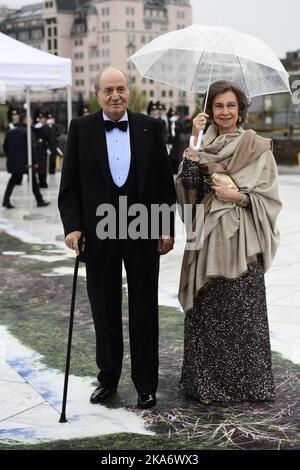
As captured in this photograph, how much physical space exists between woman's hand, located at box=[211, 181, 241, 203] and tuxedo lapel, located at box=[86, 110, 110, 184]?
574 millimetres

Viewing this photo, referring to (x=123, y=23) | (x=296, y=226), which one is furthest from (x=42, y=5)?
(x=296, y=226)

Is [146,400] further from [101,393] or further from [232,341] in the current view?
[232,341]

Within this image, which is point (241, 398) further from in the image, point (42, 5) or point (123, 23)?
point (42, 5)

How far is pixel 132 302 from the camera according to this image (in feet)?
14.2

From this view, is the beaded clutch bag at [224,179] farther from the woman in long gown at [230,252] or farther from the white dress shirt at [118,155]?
the white dress shirt at [118,155]

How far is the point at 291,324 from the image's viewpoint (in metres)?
6.00

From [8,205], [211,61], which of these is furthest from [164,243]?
[8,205]

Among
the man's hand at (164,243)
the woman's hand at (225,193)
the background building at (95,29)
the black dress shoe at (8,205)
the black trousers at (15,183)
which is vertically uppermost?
the background building at (95,29)

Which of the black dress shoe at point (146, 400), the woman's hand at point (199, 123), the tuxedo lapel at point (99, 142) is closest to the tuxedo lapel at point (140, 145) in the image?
the tuxedo lapel at point (99, 142)

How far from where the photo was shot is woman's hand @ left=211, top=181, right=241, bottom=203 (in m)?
4.15

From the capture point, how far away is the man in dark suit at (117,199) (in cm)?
417

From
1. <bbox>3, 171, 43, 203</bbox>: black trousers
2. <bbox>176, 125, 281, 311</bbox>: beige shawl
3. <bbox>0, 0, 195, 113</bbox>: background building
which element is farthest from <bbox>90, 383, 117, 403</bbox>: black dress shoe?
<bbox>0, 0, 195, 113</bbox>: background building

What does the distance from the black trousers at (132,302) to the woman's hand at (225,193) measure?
0.48 metres

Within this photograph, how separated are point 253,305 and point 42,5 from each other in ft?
474
